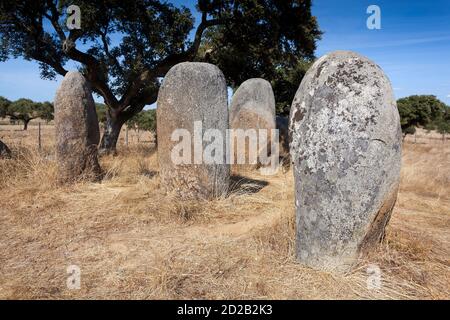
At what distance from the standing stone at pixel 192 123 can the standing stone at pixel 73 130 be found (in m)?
1.71

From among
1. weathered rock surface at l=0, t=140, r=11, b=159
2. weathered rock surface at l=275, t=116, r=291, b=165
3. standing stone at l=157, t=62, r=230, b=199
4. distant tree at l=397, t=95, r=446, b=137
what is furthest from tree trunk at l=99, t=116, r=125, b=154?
distant tree at l=397, t=95, r=446, b=137

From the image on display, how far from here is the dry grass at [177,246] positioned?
273 centimetres

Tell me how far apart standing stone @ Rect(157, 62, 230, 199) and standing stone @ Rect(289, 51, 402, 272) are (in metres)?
2.33

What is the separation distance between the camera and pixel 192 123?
16.6 feet

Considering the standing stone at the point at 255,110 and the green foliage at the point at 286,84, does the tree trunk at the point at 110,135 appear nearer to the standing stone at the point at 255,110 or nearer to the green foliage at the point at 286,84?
the standing stone at the point at 255,110

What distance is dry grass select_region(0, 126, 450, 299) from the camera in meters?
2.73

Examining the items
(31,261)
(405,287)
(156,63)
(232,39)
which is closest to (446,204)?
(405,287)

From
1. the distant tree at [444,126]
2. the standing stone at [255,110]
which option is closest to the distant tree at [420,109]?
the distant tree at [444,126]

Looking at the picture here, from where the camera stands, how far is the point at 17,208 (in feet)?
15.9

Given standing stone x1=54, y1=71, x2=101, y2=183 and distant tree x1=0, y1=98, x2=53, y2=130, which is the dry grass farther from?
distant tree x1=0, y1=98, x2=53, y2=130

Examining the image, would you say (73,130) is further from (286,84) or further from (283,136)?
(286,84)

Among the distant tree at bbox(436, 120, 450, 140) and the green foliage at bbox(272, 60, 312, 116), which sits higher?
the green foliage at bbox(272, 60, 312, 116)

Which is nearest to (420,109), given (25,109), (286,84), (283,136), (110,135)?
(286,84)

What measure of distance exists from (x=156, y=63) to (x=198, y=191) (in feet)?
22.0
